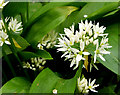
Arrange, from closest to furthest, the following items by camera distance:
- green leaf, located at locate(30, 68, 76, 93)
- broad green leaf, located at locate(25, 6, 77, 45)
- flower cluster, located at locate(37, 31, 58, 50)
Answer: green leaf, located at locate(30, 68, 76, 93) → broad green leaf, located at locate(25, 6, 77, 45) → flower cluster, located at locate(37, 31, 58, 50)

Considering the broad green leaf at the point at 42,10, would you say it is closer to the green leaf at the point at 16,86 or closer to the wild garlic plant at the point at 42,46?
the wild garlic plant at the point at 42,46

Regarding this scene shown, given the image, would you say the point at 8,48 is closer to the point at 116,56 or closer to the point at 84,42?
the point at 84,42

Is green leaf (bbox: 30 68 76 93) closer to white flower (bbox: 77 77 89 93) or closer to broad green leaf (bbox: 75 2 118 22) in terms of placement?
white flower (bbox: 77 77 89 93)

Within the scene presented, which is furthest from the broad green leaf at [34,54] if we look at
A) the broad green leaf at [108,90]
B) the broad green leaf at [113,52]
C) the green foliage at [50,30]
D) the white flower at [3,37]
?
the broad green leaf at [108,90]

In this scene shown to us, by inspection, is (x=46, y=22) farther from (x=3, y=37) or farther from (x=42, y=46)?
(x=3, y=37)

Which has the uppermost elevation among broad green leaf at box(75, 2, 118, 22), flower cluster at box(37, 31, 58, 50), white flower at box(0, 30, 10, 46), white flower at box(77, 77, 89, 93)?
broad green leaf at box(75, 2, 118, 22)

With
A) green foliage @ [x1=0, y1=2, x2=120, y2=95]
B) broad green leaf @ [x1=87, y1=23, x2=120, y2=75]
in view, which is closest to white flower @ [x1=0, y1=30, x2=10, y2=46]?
green foliage @ [x1=0, y1=2, x2=120, y2=95]
